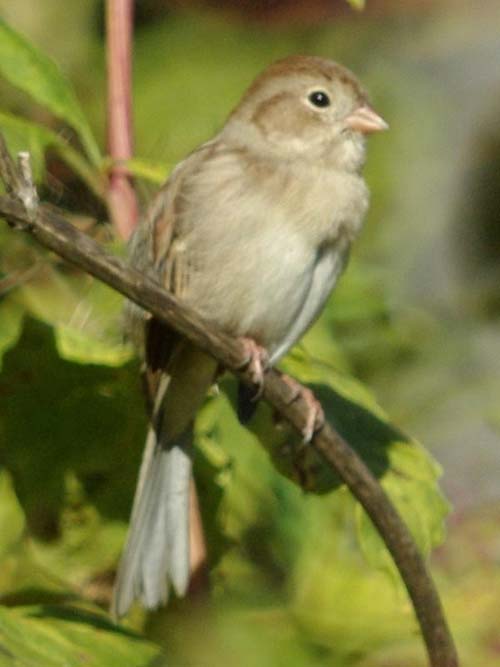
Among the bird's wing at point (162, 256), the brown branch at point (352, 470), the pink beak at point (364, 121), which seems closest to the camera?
the brown branch at point (352, 470)

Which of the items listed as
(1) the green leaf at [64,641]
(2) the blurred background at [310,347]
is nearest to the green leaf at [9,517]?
(2) the blurred background at [310,347]

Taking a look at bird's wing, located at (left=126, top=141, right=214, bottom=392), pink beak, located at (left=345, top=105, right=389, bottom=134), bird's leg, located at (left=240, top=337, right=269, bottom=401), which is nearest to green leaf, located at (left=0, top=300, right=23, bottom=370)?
bird's wing, located at (left=126, top=141, right=214, bottom=392)

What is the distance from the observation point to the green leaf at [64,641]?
167 cm

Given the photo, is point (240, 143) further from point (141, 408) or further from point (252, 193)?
point (141, 408)

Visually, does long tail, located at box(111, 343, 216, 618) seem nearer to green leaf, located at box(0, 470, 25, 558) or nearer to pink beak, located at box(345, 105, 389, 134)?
green leaf, located at box(0, 470, 25, 558)

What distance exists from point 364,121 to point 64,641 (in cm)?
90


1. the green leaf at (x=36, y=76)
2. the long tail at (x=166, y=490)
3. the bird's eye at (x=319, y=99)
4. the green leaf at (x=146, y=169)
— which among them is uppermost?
the green leaf at (x=36, y=76)

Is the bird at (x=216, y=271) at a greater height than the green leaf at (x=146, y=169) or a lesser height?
lesser

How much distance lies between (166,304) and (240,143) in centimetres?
85

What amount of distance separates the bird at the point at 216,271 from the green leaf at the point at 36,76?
7.1 inches

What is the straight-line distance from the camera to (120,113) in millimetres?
1933

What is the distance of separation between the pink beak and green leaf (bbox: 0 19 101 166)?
20.8 inches

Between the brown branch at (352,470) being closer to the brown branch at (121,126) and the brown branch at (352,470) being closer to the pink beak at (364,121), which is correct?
the brown branch at (121,126)

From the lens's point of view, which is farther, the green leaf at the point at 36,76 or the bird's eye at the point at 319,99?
the bird's eye at the point at 319,99
